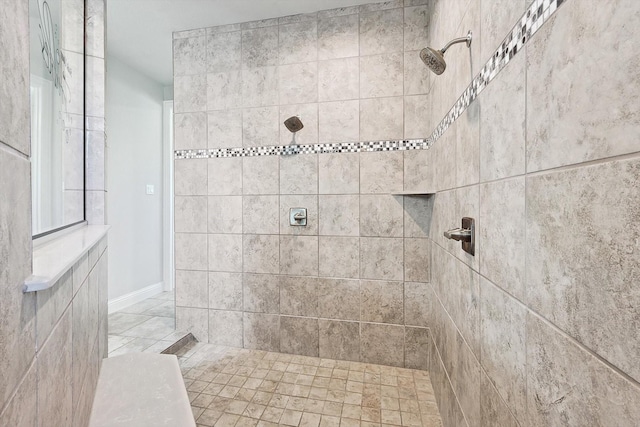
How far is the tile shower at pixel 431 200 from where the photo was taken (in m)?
0.50

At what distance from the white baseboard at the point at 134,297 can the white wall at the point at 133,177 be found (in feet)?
0.14

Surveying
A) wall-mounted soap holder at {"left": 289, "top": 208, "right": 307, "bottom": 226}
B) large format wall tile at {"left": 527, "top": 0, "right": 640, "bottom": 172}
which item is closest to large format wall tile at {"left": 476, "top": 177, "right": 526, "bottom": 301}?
large format wall tile at {"left": 527, "top": 0, "right": 640, "bottom": 172}

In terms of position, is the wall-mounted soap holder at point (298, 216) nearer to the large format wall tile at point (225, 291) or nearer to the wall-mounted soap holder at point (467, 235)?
the large format wall tile at point (225, 291)

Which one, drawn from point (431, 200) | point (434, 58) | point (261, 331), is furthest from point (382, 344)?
point (434, 58)

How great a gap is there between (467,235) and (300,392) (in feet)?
4.90

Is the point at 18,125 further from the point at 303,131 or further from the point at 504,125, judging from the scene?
the point at 303,131

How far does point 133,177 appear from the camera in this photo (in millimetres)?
3326

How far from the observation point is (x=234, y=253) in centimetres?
250

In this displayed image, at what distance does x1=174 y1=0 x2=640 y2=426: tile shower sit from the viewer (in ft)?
1.64

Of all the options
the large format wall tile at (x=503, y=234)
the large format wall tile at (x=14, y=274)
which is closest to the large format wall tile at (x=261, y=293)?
the large format wall tile at (x=503, y=234)

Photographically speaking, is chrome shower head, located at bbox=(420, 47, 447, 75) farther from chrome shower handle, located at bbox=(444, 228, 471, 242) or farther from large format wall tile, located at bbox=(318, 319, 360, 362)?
large format wall tile, located at bbox=(318, 319, 360, 362)

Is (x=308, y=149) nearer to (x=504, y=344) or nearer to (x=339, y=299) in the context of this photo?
(x=339, y=299)

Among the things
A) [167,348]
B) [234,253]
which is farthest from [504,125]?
[167,348]

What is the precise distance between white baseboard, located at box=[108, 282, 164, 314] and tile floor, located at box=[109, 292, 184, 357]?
0.20ft
